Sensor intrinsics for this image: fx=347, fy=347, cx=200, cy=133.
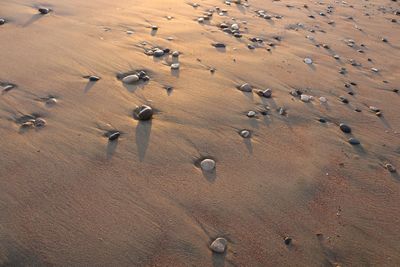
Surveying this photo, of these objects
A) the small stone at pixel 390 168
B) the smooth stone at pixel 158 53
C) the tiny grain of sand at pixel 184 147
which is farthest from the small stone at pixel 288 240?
the smooth stone at pixel 158 53

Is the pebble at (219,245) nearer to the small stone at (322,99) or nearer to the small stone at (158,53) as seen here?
the small stone at (322,99)

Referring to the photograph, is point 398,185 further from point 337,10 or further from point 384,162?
point 337,10

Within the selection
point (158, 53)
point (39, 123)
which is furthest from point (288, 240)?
point (158, 53)

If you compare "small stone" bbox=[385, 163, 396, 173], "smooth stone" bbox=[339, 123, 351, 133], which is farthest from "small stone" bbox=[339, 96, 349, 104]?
"small stone" bbox=[385, 163, 396, 173]

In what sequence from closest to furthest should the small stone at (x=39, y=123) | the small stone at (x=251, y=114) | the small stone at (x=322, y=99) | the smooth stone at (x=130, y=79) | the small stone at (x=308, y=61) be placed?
the small stone at (x=39, y=123) < the small stone at (x=251, y=114) < the smooth stone at (x=130, y=79) < the small stone at (x=322, y=99) < the small stone at (x=308, y=61)

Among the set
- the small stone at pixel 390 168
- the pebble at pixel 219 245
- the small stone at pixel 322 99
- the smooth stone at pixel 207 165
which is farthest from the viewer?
the small stone at pixel 322 99

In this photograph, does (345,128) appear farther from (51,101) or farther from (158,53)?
(51,101)

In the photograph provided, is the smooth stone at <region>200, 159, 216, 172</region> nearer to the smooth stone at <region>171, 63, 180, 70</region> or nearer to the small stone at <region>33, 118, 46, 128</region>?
the small stone at <region>33, 118, 46, 128</region>
